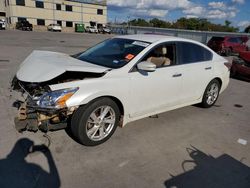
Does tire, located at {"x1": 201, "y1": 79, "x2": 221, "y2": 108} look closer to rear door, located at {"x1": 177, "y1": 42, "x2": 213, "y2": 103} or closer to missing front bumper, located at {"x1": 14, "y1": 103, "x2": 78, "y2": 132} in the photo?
rear door, located at {"x1": 177, "y1": 42, "x2": 213, "y2": 103}

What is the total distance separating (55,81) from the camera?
345 cm

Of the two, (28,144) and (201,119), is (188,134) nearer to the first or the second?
(201,119)

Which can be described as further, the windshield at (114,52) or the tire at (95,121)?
the windshield at (114,52)

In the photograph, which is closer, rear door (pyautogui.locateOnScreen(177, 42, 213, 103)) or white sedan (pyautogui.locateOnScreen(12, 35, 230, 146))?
white sedan (pyautogui.locateOnScreen(12, 35, 230, 146))

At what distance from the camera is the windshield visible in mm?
3916

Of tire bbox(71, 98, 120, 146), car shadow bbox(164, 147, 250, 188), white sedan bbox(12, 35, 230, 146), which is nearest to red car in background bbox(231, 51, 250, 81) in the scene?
white sedan bbox(12, 35, 230, 146)

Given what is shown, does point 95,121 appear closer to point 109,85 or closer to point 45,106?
point 109,85

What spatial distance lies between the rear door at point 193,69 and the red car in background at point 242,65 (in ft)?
14.5

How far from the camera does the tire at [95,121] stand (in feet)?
10.8

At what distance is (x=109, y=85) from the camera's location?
3.46 meters

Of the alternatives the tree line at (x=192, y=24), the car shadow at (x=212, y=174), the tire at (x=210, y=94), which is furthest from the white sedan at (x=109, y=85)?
the tree line at (x=192, y=24)

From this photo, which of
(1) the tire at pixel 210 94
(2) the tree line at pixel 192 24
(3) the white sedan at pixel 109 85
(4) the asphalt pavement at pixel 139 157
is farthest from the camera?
(2) the tree line at pixel 192 24

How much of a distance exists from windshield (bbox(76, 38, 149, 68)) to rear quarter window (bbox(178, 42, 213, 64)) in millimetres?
864

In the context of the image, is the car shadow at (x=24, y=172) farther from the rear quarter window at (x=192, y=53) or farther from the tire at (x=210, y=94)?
the tire at (x=210, y=94)
